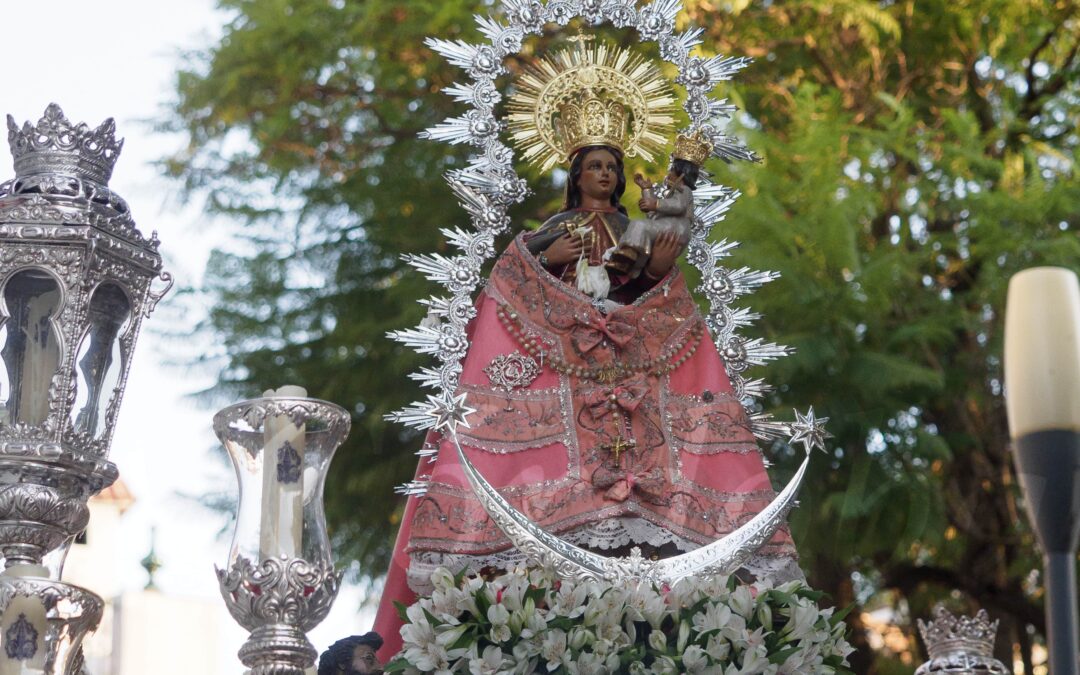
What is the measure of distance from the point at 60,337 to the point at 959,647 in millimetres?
3333

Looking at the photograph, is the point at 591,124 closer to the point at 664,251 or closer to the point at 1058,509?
the point at 664,251

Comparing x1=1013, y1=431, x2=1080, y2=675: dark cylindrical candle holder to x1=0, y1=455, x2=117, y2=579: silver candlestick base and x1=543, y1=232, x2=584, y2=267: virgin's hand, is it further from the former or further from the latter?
x1=543, y1=232, x2=584, y2=267: virgin's hand

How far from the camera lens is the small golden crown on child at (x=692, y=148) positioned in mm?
7328

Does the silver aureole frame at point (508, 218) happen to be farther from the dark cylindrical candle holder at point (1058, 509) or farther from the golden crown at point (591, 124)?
the dark cylindrical candle holder at point (1058, 509)

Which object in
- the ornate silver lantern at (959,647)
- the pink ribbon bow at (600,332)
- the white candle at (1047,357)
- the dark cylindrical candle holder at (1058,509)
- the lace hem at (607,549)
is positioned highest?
the pink ribbon bow at (600,332)

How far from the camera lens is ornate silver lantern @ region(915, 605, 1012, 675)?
625 centimetres

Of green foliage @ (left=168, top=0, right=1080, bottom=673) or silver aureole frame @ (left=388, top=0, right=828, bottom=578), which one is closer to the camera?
silver aureole frame @ (left=388, top=0, right=828, bottom=578)

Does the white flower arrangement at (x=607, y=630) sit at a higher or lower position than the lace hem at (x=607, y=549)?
lower

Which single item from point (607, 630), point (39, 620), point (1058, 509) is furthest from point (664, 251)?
point (1058, 509)

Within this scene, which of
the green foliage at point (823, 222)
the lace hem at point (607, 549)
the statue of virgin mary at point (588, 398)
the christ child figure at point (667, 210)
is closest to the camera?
the lace hem at point (607, 549)

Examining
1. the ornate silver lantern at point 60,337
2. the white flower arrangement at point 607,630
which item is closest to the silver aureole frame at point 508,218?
the white flower arrangement at point 607,630

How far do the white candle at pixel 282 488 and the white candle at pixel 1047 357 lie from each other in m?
2.51

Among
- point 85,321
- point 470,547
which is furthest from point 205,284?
point 85,321

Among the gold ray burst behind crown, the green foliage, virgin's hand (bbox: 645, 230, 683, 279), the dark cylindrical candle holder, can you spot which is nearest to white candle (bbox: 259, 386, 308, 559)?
the dark cylindrical candle holder
